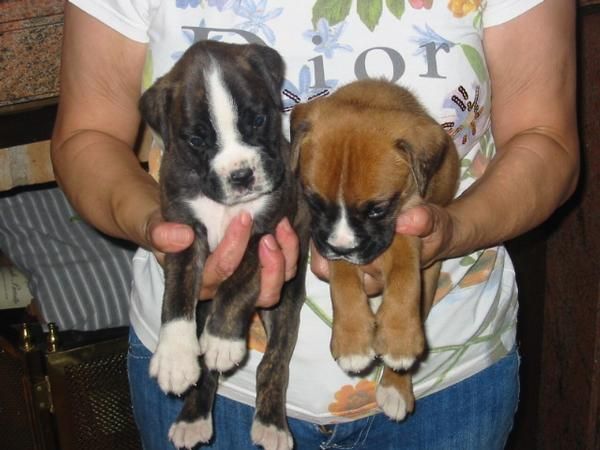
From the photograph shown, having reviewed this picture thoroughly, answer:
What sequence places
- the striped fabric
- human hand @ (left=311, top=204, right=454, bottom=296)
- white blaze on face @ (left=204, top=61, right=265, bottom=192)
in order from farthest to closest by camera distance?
the striped fabric, white blaze on face @ (left=204, top=61, right=265, bottom=192), human hand @ (left=311, top=204, right=454, bottom=296)

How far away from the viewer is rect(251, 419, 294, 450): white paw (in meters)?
1.87

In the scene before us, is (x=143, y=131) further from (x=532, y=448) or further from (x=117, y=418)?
(x=532, y=448)

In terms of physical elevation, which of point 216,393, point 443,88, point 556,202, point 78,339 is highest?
point 443,88

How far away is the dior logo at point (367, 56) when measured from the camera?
1800mm

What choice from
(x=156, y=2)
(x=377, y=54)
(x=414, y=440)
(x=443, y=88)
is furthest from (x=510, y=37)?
(x=414, y=440)

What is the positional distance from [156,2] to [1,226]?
202cm

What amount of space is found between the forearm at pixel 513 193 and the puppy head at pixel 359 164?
0.15 metres

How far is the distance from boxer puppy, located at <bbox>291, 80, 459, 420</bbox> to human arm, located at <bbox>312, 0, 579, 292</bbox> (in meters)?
0.09

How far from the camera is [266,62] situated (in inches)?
69.3

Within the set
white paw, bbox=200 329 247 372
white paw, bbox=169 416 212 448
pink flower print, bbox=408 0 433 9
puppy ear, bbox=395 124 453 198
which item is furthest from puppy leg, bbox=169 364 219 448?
pink flower print, bbox=408 0 433 9

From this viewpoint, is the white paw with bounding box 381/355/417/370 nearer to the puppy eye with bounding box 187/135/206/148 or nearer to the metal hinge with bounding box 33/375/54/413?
the puppy eye with bounding box 187/135/206/148

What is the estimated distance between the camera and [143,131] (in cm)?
292

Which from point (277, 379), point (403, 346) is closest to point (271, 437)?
point (277, 379)

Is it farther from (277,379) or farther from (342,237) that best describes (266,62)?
(277,379)
